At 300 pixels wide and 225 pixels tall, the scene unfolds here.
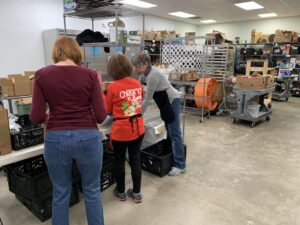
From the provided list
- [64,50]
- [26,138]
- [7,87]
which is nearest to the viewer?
[64,50]

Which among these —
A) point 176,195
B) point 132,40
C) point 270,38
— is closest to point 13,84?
point 132,40

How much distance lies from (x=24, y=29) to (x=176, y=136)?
15.2ft

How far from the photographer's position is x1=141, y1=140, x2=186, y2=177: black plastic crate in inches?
111

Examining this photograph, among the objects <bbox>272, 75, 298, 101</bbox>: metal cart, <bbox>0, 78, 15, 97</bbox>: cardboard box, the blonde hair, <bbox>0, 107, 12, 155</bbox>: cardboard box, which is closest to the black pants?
<bbox>0, 107, 12, 155</bbox>: cardboard box

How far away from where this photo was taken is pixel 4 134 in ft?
5.67

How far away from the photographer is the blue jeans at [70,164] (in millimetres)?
1417

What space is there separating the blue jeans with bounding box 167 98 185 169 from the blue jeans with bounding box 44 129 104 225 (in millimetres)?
1301

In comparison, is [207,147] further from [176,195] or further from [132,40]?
[132,40]

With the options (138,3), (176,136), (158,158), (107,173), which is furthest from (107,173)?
(138,3)

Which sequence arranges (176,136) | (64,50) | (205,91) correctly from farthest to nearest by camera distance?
(205,91) < (176,136) < (64,50)

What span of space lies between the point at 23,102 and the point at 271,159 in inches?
143

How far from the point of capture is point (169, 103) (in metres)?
2.56

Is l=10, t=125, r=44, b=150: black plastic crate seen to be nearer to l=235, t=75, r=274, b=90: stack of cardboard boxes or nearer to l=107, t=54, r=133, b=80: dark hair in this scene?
l=107, t=54, r=133, b=80: dark hair

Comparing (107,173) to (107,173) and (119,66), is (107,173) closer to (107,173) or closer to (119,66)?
(107,173)
